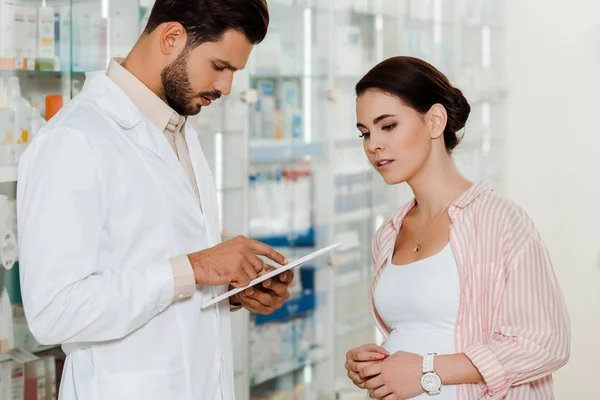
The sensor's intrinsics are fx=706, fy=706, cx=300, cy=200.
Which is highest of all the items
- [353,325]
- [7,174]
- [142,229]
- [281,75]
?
[281,75]

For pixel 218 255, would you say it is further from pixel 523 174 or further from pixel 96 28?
pixel 523 174

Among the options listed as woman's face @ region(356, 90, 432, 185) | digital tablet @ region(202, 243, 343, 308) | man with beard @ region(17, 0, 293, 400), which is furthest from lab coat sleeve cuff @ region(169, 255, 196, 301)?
woman's face @ region(356, 90, 432, 185)

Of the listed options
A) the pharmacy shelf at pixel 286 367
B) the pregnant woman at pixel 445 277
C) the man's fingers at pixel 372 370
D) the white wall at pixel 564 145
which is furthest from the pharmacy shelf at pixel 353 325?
the man's fingers at pixel 372 370

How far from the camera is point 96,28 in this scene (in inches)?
108

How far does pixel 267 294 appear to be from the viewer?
1897 millimetres

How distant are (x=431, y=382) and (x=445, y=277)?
10.4 inches

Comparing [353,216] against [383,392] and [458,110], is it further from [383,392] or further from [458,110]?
[383,392]

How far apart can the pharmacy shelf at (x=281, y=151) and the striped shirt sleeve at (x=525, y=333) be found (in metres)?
2.06

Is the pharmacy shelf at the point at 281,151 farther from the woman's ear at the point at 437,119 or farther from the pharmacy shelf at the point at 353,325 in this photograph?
the woman's ear at the point at 437,119

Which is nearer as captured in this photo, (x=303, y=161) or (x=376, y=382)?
(x=376, y=382)

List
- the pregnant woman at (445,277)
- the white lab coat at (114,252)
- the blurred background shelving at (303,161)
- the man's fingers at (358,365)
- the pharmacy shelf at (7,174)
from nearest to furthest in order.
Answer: the white lab coat at (114,252)
the pregnant woman at (445,277)
the man's fingers at (358,365)
the pharmacy shelf at (7,174)
the blurred background shelving at (303,161)

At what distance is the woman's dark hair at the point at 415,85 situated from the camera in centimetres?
190

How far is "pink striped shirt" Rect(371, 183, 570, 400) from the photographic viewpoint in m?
1.64

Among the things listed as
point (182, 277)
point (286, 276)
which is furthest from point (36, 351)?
point (182, 277)
